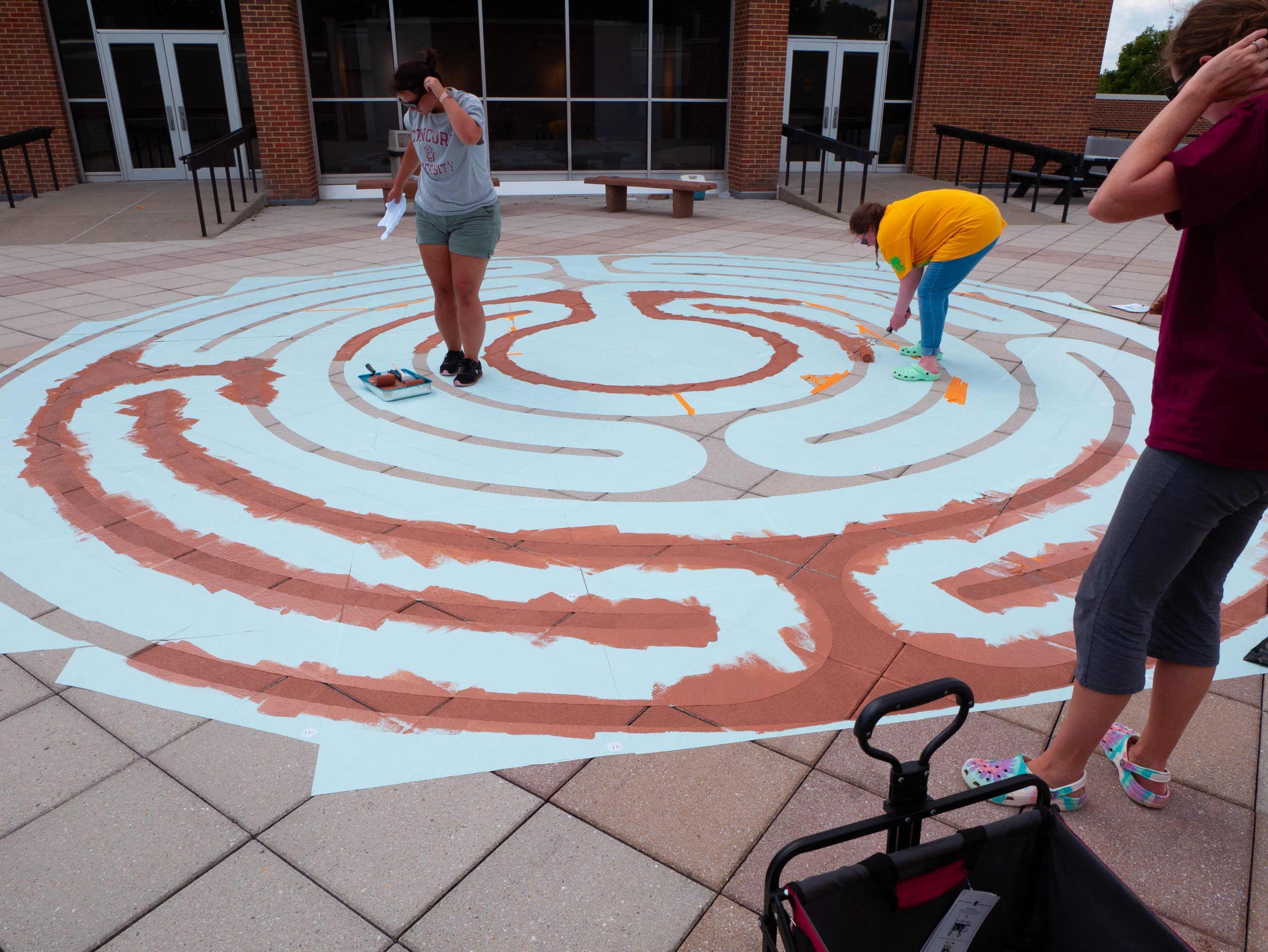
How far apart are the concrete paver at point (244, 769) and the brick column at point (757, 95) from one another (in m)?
14.2

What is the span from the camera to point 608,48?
15492 millimetres

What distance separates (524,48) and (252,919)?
51.1 feet

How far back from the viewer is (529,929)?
1.91 metres

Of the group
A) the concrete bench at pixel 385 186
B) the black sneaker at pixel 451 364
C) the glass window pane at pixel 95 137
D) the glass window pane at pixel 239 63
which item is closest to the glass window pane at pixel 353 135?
the glass window pane at pixel 239 63

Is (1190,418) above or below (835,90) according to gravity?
below

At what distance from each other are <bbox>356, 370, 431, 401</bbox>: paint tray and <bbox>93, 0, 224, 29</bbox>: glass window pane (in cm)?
1287

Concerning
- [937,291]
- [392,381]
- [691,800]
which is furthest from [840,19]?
[691,800]

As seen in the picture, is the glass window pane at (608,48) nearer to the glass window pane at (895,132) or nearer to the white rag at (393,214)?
the glass window pane at (895,132)

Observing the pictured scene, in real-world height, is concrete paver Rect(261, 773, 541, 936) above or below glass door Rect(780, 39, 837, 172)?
below

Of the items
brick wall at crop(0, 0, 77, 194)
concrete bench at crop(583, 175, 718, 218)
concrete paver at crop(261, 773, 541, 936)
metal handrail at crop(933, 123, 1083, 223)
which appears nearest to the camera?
concrete paver at crop(261, 773, 541, 936)

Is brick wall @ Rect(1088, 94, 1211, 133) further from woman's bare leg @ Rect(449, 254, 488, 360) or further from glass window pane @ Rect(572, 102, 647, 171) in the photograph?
woman's bare leg @ Rect(449, 254, 488, 360)

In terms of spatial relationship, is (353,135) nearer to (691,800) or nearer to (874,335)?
(874,335)

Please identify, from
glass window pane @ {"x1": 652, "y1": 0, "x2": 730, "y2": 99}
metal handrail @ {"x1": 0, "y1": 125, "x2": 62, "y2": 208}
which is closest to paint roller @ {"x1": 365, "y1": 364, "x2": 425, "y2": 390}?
metal handrail @ {"x1": 0, "y1": 125, "x2": 62, "y2": 208}

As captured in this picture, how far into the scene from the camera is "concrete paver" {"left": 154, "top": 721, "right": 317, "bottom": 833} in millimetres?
2230
